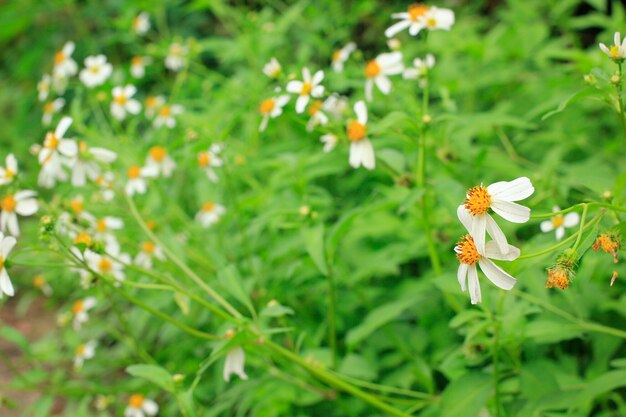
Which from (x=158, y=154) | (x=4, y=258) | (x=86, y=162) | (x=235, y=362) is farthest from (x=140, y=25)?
(x=235, y=362)

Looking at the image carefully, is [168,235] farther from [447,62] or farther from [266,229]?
[447,62]

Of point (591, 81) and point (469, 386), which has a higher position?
point (591, 81)

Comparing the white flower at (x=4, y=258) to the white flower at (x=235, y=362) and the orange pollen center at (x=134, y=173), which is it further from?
the orange pollen center at (x=134, y=173)

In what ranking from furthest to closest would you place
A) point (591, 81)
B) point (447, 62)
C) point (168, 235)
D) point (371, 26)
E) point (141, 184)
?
point (371, 26) → point (447, 62) → point (141, 184) → point (168, 235) → point (591, 81)

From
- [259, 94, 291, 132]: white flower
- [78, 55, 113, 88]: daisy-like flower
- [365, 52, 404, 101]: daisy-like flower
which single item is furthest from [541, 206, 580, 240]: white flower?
[78, 55, 113, 88]: daisy-like flower

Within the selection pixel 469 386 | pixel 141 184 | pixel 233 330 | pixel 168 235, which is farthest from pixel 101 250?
pixel 469 386

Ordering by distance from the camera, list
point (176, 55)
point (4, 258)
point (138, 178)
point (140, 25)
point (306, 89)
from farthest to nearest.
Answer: point (140, 25)
point (176, 55)
point (138, 178)
point (306, 89)
point (4, 258)

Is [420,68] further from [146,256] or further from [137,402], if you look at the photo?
[137,402]

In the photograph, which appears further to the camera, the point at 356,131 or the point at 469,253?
the point at 356,131
